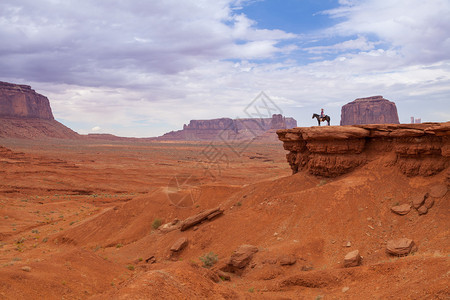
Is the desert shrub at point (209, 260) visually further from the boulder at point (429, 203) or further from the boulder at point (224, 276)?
the boulder at point (429, 203)

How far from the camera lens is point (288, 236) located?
12016 millimetres

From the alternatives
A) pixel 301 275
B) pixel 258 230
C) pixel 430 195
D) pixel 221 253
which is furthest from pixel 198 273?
pixel 430 195

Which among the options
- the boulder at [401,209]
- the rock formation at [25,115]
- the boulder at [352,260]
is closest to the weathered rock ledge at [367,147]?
the boulder at [401,209]

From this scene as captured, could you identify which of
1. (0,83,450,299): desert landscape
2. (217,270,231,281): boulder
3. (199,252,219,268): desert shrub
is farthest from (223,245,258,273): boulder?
(199,252,219,268): desert shrub

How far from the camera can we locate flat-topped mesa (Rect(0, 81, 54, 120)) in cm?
12525

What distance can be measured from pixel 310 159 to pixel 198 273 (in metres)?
9.66

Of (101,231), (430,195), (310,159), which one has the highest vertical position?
(310,159)

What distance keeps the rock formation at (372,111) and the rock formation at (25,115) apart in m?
119

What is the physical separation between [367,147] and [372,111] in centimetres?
12771

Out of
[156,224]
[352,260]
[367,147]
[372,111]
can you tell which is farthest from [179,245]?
[372,111]

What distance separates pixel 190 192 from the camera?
20750 millimetres

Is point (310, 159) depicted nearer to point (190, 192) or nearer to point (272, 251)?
point (272, 251)

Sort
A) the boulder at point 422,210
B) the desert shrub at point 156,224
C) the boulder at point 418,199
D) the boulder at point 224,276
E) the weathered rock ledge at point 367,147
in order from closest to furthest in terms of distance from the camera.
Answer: the boulder at point 224,276, the boulder at point 422,210, the boulder at point 418,199, the weathered rock ledge at point 367,147, the desert shrub at point 156,224

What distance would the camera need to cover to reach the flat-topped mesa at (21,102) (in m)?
125
